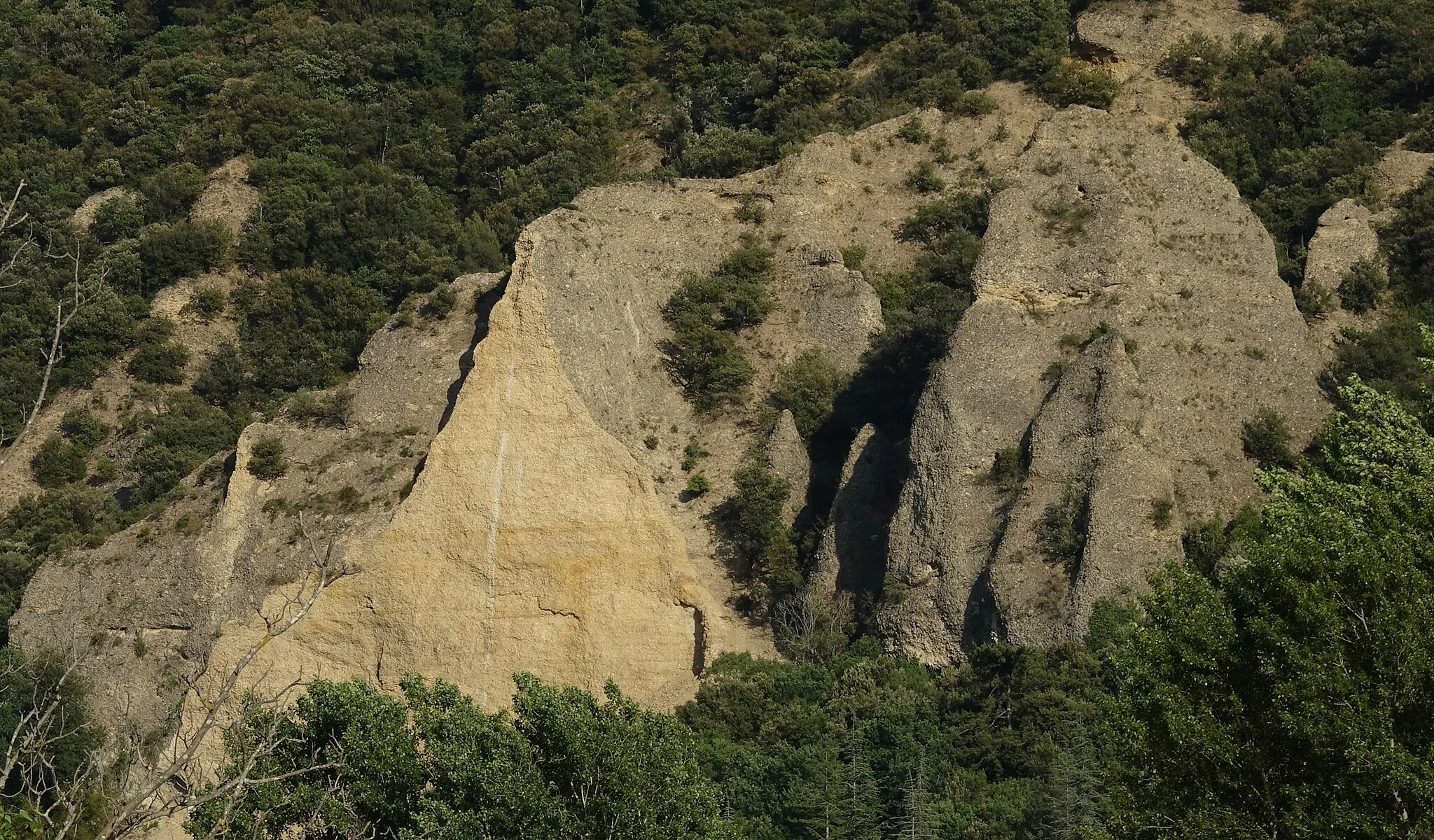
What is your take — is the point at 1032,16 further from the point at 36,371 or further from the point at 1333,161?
the point at 36,371

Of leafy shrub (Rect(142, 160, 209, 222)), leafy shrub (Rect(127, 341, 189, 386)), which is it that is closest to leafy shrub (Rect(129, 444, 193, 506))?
leafy shrub (Rect(127, 341, 189, 386))

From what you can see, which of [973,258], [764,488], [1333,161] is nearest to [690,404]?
[764,488]

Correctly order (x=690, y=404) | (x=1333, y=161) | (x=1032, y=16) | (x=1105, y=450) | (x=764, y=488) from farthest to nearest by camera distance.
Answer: (x=1032, y=16) < (x=1333, y=161) < (x=690, y=404) < (x=764, y=488) < (x=1105, y=450)

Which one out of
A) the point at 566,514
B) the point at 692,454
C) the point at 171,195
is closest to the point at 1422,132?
the point at 692,454

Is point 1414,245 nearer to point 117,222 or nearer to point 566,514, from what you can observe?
point 566,514

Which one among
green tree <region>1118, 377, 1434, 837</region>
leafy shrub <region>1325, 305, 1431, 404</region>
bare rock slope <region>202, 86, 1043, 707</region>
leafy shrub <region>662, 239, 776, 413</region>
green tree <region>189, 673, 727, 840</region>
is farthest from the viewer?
leafy shrub <region>662, 239, 776, 413</region>

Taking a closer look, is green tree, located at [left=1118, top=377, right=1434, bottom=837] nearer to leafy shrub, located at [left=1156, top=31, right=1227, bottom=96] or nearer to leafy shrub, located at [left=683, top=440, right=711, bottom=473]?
leafy shrub, located at [left=683, top=440, right=711, bottom=473]

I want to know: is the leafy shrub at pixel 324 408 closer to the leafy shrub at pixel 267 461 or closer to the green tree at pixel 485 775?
the leafy shrub at pixel 267 461
